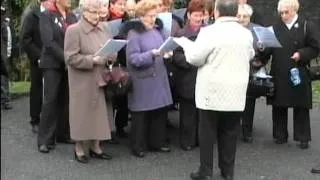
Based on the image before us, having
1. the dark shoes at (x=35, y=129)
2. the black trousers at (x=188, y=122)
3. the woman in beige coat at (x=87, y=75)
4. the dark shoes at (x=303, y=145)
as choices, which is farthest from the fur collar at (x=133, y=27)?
the dark shoes at (x=303, y=145)

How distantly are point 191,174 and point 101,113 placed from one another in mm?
1174

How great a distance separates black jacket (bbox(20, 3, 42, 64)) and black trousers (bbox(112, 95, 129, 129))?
1.11 metres

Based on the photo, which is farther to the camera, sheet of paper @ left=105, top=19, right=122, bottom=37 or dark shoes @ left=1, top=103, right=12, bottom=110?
dark shoes @ left=1, top=103, right=12, bottom=110

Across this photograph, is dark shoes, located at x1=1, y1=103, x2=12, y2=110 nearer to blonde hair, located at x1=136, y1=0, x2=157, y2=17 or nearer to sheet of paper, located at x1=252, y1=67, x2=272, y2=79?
blonde hair, located at x1=136, y1=0, x2=157, y2=17

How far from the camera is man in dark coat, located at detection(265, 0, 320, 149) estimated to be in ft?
25.2

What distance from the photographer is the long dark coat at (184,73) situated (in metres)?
7.43

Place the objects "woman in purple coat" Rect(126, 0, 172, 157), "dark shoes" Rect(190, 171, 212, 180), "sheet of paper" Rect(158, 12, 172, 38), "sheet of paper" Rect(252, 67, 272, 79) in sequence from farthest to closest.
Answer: "sheet of paper" Rect(252, 67, 272, 79) < "sheet of paper" Rect(158, 12, 172, 38) < "woman in purple coat" Rect(126, 0, 172, 157) < "dark shoes" Rect(190, 171, 212, 180)

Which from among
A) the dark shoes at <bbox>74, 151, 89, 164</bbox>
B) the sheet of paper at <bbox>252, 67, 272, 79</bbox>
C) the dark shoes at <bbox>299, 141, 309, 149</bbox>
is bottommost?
the dark shoes at <bbox>299, 141, 309, 149</bbox>

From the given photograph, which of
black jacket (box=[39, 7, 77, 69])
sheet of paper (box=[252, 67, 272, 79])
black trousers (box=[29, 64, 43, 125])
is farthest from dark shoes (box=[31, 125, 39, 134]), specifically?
sheet of paper (box=[252, 67, 272, 79])

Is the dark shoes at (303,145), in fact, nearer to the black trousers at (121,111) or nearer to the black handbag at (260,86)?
the black handbag at (260,86)

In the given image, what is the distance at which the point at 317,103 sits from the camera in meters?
11.0

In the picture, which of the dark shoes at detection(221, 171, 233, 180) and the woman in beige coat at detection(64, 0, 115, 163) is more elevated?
the woman in beige coat at detection(64, 0, 115, 163)

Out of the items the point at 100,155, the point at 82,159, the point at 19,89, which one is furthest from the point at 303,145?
the point at 19,89

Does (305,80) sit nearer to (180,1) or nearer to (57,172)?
(57,172)
